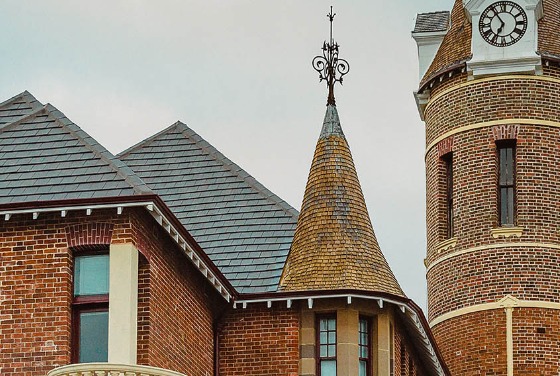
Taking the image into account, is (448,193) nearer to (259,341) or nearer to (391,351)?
(391,351)

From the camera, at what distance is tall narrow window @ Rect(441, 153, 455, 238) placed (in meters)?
52.9

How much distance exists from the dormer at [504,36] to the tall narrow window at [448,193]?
239 cm

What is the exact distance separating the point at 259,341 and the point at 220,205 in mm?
3872

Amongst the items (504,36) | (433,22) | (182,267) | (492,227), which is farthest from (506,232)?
(182,267)

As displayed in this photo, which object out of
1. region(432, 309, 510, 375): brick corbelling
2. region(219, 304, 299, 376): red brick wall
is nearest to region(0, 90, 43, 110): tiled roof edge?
region(219, 304, 299, 376): red brick wall

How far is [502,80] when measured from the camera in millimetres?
52219

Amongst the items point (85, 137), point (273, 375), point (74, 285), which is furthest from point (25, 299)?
point (273, 375)

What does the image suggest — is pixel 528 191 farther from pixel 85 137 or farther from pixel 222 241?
pixel 85 137

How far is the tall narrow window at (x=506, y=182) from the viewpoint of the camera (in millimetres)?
51719

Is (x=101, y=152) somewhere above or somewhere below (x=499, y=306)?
below

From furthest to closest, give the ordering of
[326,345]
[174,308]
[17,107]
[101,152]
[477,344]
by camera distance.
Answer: [477,344]
[326,345]
[17,107]
[174,308]
[101,152]

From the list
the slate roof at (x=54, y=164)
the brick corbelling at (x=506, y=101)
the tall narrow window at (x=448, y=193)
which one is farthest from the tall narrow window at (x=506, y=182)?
the slate roof at (x=54, y=164)

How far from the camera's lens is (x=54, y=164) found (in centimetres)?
3403

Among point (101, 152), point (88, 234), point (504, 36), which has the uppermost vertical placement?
point (504, 36)
